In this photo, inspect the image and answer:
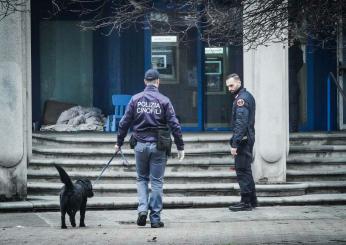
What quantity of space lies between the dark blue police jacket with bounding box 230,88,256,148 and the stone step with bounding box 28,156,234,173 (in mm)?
2363

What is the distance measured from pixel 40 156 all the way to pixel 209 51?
5014 mm

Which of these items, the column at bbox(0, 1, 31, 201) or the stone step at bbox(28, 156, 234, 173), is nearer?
the column at bbox(0, 1, 31, 201)

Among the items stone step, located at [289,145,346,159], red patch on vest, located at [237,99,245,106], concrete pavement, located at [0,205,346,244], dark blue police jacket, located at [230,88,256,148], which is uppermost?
red patch on vest, located at [237,99,245,106]

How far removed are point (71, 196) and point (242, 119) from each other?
2.90m

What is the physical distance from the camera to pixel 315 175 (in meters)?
14.8

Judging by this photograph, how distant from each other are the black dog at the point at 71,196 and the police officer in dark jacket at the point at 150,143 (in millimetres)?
709

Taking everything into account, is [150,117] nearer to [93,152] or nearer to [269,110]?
[269,110]

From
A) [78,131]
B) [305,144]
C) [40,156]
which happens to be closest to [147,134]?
[40,156]

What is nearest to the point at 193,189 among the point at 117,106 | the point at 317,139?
the point at 317,139

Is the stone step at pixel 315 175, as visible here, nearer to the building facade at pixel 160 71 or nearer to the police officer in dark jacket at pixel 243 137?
the police officer in dark jacket at pixel 243 137

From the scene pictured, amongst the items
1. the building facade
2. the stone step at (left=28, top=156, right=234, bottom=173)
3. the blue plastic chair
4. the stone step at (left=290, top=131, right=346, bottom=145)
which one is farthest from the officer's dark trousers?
the blue plastic chair

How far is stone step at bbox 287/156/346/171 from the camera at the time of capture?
15174 mm

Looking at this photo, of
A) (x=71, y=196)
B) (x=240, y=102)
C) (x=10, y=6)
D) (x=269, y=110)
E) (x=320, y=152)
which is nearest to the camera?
(x=71, y=196)

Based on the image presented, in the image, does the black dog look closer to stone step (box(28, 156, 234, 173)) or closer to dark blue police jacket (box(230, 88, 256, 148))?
dark blue police jacket (box(230, 88, 256, 148))
